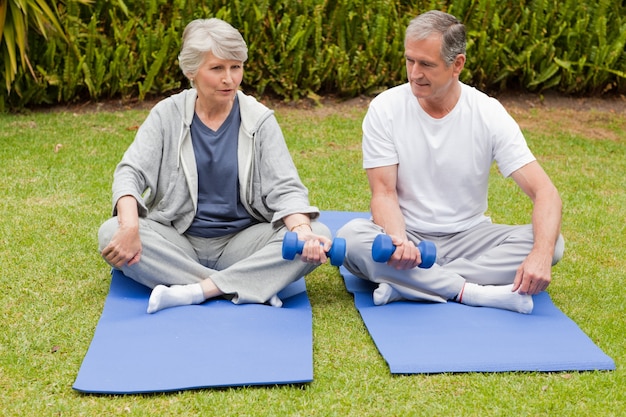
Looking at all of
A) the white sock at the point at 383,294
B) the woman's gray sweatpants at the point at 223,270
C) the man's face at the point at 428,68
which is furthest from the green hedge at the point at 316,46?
the white sock at the point at 383,294

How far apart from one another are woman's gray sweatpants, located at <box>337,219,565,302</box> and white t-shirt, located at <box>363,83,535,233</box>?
0.22 metres

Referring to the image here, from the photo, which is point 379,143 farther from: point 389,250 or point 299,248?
point 299,248

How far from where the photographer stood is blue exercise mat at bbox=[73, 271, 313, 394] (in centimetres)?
337

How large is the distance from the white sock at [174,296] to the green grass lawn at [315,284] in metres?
0.27

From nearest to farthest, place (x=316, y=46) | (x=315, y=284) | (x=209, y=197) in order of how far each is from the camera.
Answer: (x=209, y=197), (x=315, y=284), (x=316, y=46)

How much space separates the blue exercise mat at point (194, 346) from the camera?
133 inches

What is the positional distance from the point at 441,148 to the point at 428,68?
0.40m

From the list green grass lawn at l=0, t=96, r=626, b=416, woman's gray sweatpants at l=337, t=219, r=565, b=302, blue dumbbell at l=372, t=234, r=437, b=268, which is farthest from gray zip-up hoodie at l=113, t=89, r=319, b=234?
green grass lawn at l=0, t=96, r=626, b=416

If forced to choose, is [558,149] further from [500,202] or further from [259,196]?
[259,196]

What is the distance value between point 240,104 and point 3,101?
3988mm

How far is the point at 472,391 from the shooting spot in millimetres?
3383

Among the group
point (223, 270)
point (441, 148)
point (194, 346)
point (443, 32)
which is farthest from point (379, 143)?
point (194, 346)

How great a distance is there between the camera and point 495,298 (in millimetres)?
4191

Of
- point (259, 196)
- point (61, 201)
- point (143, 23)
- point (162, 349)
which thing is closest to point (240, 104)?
point (259, 196)
